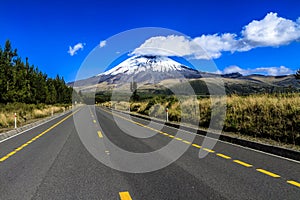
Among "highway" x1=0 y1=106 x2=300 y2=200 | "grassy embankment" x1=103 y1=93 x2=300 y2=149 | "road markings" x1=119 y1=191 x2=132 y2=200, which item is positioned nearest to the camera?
"road markings" x1=119 y1=191 x2=132 y2=200

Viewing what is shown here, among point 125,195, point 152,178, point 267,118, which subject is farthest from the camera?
point 267,118

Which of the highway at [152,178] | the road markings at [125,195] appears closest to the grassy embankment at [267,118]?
the highway at [152,178]

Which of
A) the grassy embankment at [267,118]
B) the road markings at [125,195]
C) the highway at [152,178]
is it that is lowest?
the highway at [152,178]

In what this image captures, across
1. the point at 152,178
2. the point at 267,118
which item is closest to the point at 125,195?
the point at 152,178

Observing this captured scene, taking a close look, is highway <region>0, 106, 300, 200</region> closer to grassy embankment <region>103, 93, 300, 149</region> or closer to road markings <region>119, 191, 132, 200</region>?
road markings <region>119, 191, 132, 200</region>

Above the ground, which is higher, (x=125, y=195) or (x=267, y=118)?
(x=267, y=118)

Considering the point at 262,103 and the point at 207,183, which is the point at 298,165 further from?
the point at 262,103

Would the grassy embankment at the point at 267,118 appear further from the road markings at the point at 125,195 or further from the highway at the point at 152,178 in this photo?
the road markings at the point at 125,195

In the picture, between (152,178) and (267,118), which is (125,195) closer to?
(152,178)

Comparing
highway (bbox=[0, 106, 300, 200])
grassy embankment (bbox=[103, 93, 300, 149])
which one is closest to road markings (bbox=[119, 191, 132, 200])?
highway (bbox=[0, 106, 300, 200])

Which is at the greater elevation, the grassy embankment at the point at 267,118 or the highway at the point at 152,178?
the grassy embankment at the point at 267,118

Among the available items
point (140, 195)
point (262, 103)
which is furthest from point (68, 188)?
point (262, 103)

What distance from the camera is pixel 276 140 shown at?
12133 mm

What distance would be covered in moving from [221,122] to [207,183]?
1214cm
